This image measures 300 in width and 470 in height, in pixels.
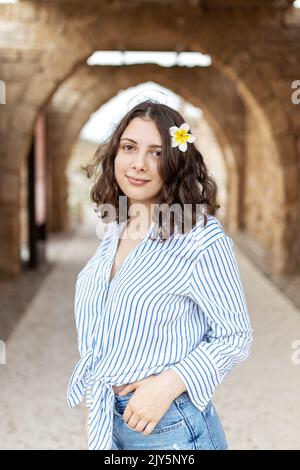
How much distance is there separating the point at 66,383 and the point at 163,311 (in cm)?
281

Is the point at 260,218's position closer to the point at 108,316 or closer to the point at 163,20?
the point at 163,20

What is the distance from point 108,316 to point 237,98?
469 inches

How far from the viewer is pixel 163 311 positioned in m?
1.30

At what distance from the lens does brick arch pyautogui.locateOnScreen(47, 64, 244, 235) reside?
1179cm

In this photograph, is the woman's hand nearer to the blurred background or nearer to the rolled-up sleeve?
the rolled-up sleeve

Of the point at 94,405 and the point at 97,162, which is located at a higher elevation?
the point at 97,162

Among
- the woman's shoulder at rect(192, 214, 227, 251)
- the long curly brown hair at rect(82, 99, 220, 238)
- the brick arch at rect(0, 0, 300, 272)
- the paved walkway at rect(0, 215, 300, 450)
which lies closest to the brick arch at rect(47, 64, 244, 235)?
the brick arch at rect(0, 0, 300, 272)

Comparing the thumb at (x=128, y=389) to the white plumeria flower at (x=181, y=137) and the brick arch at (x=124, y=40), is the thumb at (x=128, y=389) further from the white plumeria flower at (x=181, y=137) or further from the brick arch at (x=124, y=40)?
the brick arch at (x=124, y=40)

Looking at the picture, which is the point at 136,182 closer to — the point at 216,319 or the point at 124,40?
the point at 216,319

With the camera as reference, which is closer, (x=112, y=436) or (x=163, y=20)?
(x=112, y=436)

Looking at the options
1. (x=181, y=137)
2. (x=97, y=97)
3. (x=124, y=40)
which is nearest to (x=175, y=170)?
(x=181, y=137)

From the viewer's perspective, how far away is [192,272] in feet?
4.18
